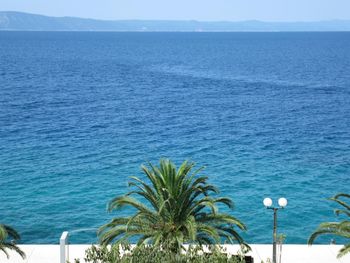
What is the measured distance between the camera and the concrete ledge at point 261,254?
2302 cm

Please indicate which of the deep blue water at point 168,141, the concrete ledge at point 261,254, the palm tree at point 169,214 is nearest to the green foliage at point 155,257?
the palm tree at point 169,214

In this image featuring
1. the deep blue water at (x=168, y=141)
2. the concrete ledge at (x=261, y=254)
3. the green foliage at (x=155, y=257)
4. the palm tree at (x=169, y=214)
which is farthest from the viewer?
the deep blue water at (x=168, y=141)

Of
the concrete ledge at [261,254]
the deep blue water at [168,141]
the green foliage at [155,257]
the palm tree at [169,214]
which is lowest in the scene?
the concrete ledge at [261,254]

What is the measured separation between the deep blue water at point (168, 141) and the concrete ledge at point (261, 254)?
5438 millimetres

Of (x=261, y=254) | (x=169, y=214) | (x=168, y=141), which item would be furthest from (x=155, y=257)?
(x=168, y=141)

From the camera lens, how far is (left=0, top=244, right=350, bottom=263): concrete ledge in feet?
75.5

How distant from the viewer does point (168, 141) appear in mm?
48719

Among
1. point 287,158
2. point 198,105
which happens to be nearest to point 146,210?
point 287,158

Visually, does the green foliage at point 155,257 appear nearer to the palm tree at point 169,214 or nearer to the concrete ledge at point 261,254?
the palm tree at point 169,214

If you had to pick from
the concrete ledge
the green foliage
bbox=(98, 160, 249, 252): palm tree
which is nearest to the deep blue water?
the concrete ledge

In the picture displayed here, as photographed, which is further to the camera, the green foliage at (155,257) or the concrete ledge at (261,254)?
the concrete ledge at (261,254)

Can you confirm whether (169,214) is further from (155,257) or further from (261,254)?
(261,254)

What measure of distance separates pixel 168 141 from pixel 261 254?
25822mm

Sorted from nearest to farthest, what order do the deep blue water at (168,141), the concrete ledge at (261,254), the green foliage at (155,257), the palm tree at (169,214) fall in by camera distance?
1. the green foliage at (155,257)
2. the palm tree at (169,214)
3. the concrete ledge at (261,254)
4. the deep blue water at (168,141)
